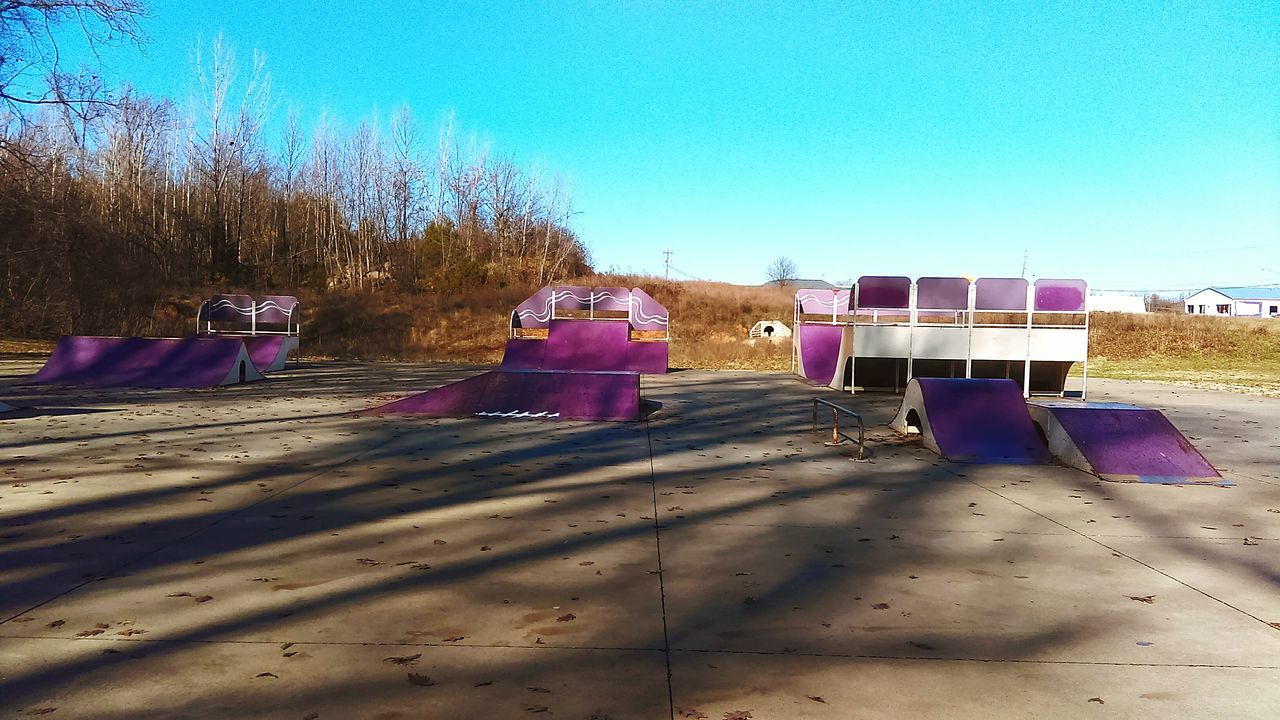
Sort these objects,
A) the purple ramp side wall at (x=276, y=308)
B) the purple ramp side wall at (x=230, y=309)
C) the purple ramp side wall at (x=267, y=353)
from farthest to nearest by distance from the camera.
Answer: the purple ramp side wall at (x=230, y=309)
the purple ramp side wall at (x=276, y=308)
the purple ramp side wall at (x=267, y=353)

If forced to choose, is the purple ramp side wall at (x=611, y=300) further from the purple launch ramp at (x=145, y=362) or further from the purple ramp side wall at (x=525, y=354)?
the purple launch ramp at (x=145, y=362)

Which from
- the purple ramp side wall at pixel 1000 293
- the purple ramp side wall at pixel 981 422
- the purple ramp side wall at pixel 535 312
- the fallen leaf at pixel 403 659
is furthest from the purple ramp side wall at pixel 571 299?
the fallen leaf at pixel 403 659

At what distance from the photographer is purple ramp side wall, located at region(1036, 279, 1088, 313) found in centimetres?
1747

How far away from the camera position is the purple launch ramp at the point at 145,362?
1756cm

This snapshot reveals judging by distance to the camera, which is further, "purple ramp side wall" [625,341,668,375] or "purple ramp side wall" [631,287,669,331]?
"purple ramp side wall" [631,287,669,331]

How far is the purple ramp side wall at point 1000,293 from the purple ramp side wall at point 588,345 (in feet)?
35.0

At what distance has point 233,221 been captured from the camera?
164ft

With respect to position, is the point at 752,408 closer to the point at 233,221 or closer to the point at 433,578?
Answer: the point at 433,578

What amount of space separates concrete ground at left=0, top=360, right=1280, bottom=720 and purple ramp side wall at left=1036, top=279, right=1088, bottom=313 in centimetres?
911

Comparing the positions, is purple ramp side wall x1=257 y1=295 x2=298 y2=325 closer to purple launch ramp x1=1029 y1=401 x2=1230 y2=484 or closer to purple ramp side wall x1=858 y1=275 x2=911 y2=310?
purple ramp side wall x1=858 y1=275 x2=911 y2=310

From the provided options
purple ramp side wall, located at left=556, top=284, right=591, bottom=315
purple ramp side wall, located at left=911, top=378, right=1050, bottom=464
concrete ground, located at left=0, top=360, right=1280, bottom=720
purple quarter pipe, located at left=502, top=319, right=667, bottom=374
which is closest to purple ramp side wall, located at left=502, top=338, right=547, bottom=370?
Answer: purple quarter pipe, located at left=502, top=319, right=667, bottom=374

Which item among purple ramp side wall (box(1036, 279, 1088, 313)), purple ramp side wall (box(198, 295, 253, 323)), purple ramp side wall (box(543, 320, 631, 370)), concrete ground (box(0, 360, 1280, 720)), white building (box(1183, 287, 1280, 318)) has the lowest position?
concrete ground (box(0, 360, 1280, 720))

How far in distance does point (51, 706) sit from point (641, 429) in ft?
30.2

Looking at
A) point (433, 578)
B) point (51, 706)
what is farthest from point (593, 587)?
point (51, 706)
